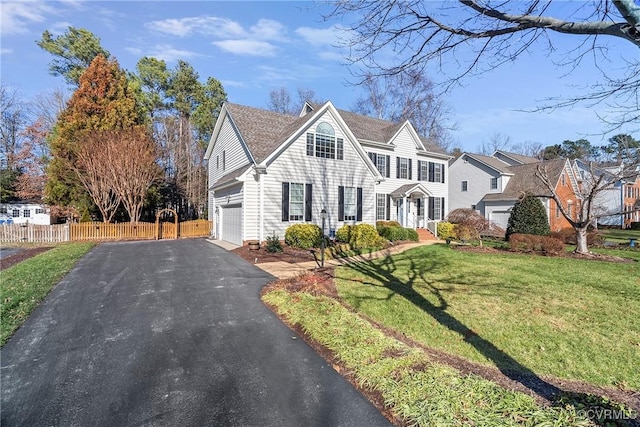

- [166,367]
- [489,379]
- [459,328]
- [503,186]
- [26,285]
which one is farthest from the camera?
[503,186]

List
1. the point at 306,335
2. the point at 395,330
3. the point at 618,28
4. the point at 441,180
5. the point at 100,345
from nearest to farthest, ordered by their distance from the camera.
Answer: the point at 618,28, the point at 100,345, the point at 306,335, the point at 395,330, the point at 441,180

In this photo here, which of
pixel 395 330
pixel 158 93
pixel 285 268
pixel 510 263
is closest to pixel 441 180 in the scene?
pixel 510 263

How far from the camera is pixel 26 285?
7555 millimetres

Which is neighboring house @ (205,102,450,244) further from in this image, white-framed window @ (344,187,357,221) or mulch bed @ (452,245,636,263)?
mulch bed @ (452,245,636,263)

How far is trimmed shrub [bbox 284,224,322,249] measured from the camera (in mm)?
13922

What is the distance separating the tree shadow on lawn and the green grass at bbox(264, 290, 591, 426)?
38cm

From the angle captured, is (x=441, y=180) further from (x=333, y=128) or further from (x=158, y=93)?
(x=158, y=93)

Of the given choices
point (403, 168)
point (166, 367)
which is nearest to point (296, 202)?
point (403, 168)

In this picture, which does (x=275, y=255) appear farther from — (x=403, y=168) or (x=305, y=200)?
(x=403, y=168)

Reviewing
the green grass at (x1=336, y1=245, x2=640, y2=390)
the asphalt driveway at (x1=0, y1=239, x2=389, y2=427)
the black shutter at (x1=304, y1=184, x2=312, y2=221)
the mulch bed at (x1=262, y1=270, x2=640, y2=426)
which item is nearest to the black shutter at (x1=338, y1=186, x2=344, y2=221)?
the black shutter at (x1=304, y1=184, x2=312, y2=221)

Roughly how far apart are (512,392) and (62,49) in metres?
37.6

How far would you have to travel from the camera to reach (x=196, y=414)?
309 cm

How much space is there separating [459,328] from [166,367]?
471 cm

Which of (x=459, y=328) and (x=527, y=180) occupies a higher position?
(x=527, y=180)
